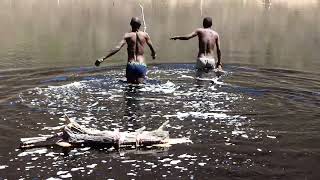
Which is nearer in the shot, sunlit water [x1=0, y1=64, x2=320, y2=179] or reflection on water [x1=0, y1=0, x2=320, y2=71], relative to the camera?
sunlit water [x1=0, y1=64, x2=320, y2=179]

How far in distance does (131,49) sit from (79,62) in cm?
989

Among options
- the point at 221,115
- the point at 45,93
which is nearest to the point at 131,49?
the point at 45,93

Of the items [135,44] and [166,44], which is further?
[166,44]

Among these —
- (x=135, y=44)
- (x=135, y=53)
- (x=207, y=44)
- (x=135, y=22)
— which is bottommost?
(x=135, y=53)

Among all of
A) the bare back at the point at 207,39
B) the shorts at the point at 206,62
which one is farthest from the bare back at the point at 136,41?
the shorts at the point at 206,62

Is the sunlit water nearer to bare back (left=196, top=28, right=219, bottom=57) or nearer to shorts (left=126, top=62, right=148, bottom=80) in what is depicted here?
shorts (left=126, top=62, right=148, bottom=80)

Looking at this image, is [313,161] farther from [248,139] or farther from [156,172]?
[156,172]

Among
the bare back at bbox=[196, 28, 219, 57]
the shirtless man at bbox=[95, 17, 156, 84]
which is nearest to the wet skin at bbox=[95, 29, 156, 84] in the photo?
the shirtless man at bbox=[95, 17, 156, 84]

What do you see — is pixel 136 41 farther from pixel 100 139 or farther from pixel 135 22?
pixel 100 139

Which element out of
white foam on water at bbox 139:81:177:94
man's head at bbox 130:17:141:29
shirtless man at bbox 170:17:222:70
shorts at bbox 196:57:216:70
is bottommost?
white foam on water at bbox 139:81:177:94

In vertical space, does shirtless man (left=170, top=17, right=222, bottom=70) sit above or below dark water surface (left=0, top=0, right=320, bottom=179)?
above

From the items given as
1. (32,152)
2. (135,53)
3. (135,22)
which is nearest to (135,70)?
(135,53)

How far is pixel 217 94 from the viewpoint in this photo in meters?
17.0

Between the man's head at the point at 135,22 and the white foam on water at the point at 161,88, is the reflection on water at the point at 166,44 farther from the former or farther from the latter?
the man's head at the point at 135,22
